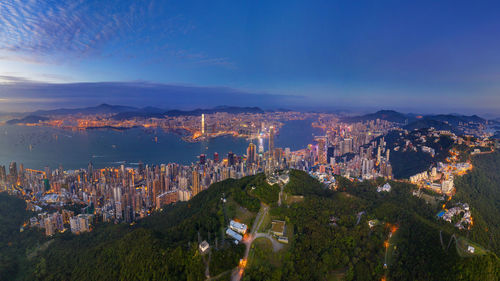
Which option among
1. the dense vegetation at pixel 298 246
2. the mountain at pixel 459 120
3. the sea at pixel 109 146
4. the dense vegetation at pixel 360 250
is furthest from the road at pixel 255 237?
the mountain at pixel 459 120

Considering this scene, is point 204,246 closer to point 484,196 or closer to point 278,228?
point 278,228

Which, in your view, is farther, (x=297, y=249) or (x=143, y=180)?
(x=143, y=180)

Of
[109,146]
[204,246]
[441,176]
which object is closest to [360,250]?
[204,246]

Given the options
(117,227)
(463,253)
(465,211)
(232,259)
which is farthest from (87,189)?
(465,211)

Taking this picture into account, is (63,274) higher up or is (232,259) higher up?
(232,259)

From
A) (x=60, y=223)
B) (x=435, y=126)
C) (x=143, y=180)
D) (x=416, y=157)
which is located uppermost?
(x=435, y=126)

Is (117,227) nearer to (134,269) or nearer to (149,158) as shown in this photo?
(134,269)
